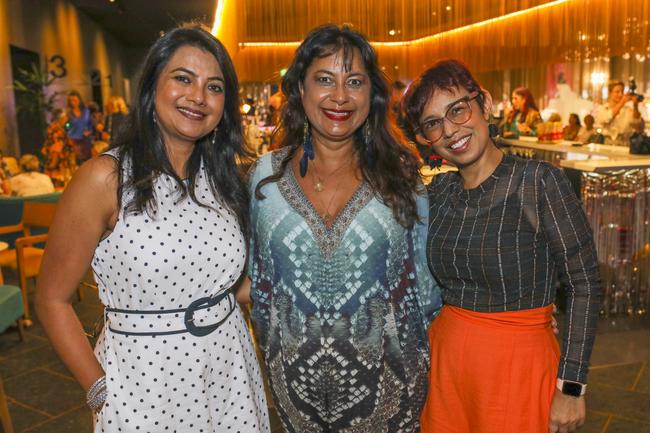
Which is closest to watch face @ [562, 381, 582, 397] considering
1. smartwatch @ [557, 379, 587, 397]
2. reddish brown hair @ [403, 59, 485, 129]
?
smartwatch @ [557, 379, 587, 397]

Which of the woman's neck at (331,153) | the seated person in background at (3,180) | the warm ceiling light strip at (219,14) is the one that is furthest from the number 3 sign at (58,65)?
the woman's neck at (331,153)

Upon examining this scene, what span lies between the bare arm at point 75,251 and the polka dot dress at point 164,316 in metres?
0.05

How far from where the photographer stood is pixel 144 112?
1.65m

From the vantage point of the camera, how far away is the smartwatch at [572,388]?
1.63 metres

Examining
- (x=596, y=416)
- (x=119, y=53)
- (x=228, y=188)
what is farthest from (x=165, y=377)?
(x=119, y=53)

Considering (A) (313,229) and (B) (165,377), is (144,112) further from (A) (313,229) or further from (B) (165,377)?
(B) (165,377)

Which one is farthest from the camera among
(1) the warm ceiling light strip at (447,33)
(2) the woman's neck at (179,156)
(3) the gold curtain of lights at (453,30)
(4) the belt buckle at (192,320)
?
(1) the warm ceiling light strip at (447,33)

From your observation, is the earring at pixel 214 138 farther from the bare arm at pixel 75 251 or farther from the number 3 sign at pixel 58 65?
the number 3 sign at pixel 58 65

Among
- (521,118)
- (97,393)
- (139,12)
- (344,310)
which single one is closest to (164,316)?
(97,393)

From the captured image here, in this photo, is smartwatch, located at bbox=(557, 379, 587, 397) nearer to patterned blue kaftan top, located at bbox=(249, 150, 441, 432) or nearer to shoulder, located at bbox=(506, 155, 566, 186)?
patterned blue kaftan top, located at bbox=(249, 150, 441, 432)

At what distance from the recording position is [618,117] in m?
6.23

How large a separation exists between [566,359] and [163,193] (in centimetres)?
114

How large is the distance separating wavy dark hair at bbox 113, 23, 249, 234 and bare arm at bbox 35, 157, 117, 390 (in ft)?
0.16

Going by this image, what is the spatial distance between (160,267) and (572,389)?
1.10 m
